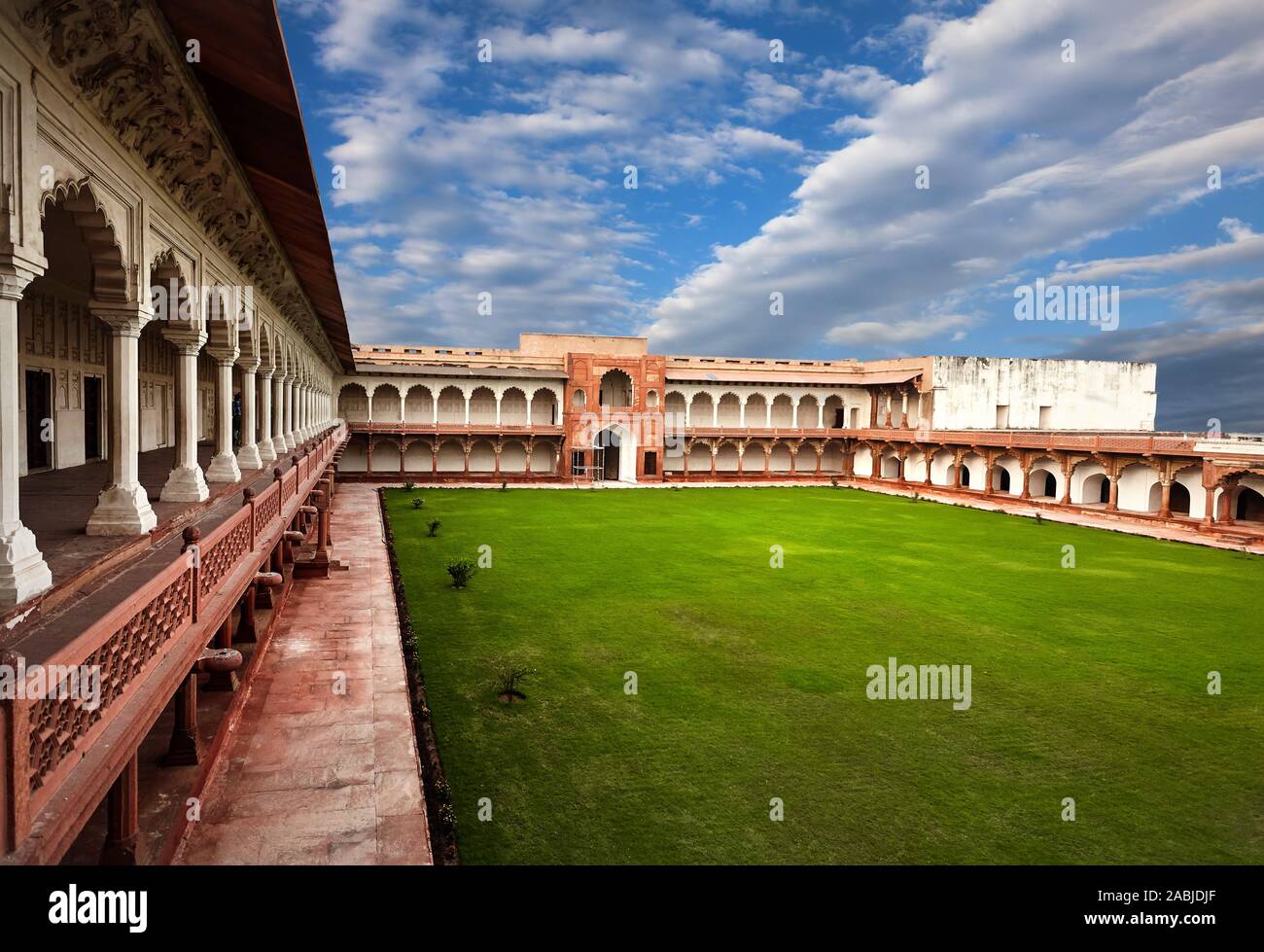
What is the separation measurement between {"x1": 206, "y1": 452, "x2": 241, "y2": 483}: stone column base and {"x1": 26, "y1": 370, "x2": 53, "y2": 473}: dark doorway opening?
219 cm

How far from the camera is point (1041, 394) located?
39.4 m

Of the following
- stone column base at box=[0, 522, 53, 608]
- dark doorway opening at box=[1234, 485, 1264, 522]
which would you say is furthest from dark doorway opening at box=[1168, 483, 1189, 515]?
stone column base at box=[0, 522, 53, 608]

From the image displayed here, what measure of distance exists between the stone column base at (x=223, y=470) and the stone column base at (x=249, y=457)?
5.81ft

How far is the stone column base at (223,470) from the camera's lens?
8922 millimetres

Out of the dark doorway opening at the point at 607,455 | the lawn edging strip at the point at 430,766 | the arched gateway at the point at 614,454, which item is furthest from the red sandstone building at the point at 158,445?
the dark doorway opening at the point at 607,455

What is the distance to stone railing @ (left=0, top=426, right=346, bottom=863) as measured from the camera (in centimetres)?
229

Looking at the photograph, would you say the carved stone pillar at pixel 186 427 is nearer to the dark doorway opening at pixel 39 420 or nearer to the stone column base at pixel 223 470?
the stone column base at pixel 223 470

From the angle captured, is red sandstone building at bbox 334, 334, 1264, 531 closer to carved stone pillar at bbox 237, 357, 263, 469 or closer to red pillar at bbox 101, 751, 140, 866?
carved stone pillar at bbox 237, 357, 263, 469

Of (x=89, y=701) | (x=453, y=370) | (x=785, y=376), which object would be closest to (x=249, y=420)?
(x=89, y=701)

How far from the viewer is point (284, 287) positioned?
11.9 metres

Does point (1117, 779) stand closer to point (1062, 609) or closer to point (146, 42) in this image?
point (1062, 609)

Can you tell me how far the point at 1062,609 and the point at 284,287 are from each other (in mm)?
13806

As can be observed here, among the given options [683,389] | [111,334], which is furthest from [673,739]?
[683,389]

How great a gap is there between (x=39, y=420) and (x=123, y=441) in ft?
18.7
